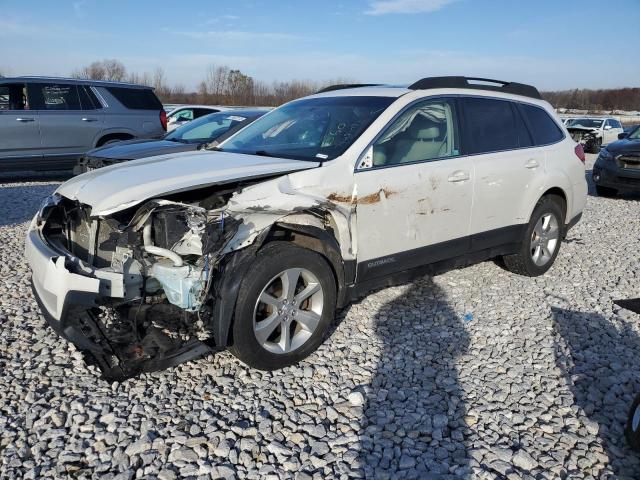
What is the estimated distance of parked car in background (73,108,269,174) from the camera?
712 cm

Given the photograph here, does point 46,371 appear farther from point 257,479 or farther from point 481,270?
point 481,270

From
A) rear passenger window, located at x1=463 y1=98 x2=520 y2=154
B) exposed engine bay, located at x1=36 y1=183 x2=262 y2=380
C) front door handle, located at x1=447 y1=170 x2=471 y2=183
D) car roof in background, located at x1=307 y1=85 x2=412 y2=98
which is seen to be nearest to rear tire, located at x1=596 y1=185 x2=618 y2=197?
rear passenger window, located at x1=463 y1=98 x2=520 y2=154

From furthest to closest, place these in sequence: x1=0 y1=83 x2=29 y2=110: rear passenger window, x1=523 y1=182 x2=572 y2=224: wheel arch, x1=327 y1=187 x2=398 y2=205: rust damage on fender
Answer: x1=0 y1=83 x2=29 y2=110: rear passenger window, x1=523 y1=182 x2=572 y2=224: wheel arch, x1=327 y1=187 x2=398 y2=205: rust damage on fender

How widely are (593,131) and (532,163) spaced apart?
62.9ft

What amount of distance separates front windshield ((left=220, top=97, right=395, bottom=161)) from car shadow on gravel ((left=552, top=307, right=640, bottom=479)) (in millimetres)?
2267

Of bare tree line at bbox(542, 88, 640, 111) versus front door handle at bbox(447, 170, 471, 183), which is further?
bare tree line at bbox(542, 88, 640, 111)

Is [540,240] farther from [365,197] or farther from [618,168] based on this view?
[618,168]

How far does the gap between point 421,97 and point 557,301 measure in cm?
233

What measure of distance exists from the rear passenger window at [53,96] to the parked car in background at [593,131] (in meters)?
18.3

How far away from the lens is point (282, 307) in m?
3.39

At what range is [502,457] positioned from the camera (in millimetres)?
2748

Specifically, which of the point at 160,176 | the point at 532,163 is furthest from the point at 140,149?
the point at 532,163

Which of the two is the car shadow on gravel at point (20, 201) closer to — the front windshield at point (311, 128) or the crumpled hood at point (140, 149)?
the crumpled hood at point (140, 149)

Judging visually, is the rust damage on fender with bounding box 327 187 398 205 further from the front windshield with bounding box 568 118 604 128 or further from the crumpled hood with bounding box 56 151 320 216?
the front windshield with bounding box 568 118 604 128
